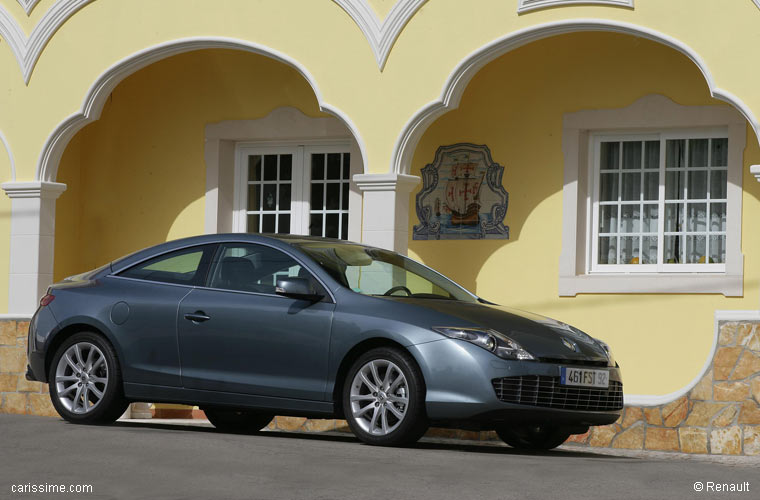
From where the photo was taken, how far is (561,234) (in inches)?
548

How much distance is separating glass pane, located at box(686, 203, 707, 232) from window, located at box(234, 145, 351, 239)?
156 inches

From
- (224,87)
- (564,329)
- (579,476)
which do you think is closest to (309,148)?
(224,87)

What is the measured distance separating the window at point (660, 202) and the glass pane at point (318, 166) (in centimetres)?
334

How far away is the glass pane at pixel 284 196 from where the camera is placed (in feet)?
51.2

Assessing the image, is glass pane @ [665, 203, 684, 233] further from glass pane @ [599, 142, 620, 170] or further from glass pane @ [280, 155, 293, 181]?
glass pane @ [280, 155, 293, 181]

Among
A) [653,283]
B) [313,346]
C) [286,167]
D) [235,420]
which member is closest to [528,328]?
[313,346]

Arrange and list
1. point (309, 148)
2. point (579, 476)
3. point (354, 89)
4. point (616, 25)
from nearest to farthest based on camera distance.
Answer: point (579, 476) → point (616, 25) → point (354, 89) → point (309, 148)

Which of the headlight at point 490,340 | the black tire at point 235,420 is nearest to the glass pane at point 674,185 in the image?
the black tire at point 235,420

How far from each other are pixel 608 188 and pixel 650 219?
571 millimetres

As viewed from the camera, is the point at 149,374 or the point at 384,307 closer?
the point at 384,307

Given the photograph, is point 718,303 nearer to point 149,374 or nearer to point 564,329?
point 564,329

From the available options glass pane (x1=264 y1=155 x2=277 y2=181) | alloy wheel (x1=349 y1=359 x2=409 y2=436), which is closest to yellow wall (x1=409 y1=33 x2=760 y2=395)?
glass pane (x1=264 y1=155 x2=277 y2=181)

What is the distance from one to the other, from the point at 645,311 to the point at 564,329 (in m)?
4.61

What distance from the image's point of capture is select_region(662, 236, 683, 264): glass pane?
13617mm
